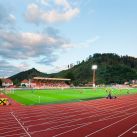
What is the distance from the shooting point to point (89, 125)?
59.1 ft

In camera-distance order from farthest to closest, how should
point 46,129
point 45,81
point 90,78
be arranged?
point 90,78
point 45,81
point 46,129

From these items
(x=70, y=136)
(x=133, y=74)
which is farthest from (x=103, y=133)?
(x=133, y=74)

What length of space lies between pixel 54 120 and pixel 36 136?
523 cm

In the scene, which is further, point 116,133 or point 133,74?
point 133,74

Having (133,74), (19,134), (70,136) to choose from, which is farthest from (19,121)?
(133,74)

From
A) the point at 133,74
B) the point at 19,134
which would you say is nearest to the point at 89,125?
the point at 19,134

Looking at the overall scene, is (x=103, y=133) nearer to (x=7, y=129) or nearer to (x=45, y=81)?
(x=7, y=129)

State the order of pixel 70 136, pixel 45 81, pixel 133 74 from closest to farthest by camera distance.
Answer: pixel 70 136
pixel 45 81
pixel 133 74

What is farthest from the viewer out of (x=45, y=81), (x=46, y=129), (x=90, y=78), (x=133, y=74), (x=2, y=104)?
(x=90, y=78)

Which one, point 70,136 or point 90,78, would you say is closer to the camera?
point 70,136

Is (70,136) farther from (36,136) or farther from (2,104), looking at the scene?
(2,104)

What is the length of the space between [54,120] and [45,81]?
102 metres

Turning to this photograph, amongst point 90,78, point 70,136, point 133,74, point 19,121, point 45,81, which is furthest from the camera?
point 90,78

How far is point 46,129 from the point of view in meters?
16.6
